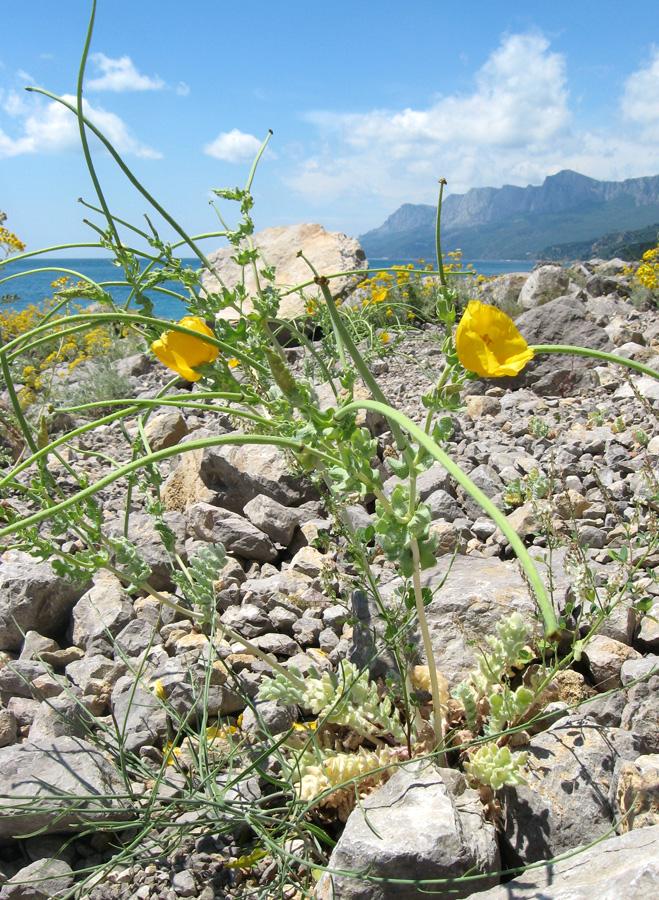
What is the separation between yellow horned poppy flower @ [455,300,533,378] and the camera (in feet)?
3.05

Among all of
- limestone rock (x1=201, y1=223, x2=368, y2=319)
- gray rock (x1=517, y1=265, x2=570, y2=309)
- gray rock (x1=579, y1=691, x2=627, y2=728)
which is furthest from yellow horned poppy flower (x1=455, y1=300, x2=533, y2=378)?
gray rock (x1=517, y1=265, x2=570, y2=309)

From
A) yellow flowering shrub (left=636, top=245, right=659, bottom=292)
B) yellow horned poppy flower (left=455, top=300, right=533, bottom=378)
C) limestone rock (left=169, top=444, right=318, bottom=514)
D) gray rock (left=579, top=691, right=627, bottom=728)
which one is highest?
yellow flowering shrub (left=636, top=245, right=659, bottom=292)

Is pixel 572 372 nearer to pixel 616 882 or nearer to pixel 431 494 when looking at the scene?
pixel 431 494

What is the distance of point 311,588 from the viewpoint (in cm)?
216

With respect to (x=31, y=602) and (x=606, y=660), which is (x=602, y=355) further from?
(x=31, y=602)

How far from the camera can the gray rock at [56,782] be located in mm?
1360

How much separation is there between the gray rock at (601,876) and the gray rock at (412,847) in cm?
6

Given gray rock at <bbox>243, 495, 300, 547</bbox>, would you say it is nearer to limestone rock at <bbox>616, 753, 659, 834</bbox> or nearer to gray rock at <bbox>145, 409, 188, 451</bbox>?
gray rock at <bbox>145, 409, 188, 451</bbox>

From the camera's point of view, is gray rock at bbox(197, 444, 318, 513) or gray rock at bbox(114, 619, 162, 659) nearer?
gray rock at bbox(114, 619, 162, 659)

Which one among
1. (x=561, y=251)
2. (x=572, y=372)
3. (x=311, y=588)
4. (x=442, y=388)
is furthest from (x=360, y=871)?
(x=561, y=251)

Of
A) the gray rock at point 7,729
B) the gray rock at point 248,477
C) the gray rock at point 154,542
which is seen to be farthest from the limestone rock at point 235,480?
A: the gray rock at point 7,729

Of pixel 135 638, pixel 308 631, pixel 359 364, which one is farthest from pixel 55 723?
pixel 359 364

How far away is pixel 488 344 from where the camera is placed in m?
1.00

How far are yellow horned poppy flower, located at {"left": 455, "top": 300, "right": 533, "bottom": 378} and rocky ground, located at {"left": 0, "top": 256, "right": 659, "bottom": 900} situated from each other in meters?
0.74
